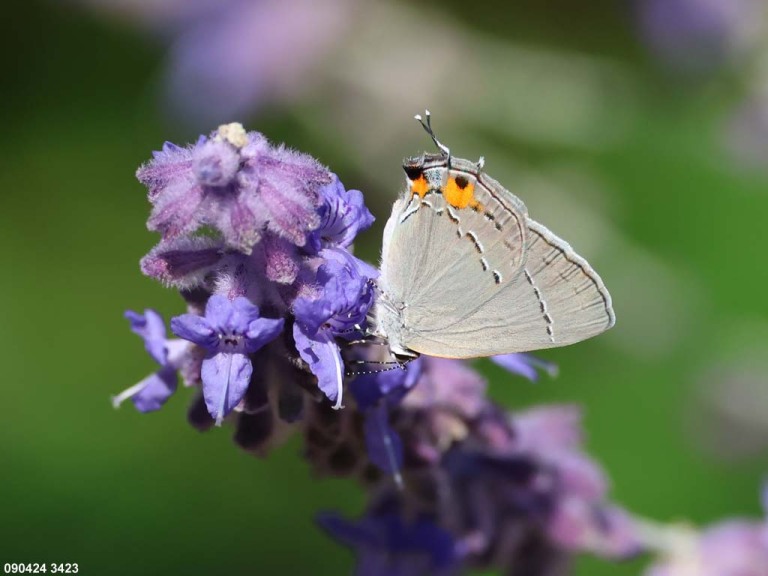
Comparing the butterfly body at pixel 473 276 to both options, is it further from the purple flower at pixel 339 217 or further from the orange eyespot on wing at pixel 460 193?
the purple flower at pixel 339 217

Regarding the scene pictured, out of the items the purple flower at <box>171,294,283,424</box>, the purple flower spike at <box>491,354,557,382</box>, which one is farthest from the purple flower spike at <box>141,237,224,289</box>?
the purple flower spike at <box>491,354,557,382</box>

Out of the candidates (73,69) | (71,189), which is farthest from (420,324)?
(73,69)

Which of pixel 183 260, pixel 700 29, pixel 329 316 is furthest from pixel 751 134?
pixel 183 260

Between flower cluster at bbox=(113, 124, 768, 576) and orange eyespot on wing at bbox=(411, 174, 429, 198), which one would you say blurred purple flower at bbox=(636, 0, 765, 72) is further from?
orange eyespot on wing at bbox=(411, 174, 429, 198)

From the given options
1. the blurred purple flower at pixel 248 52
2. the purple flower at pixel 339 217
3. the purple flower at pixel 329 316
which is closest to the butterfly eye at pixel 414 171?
the purple flower at pixel 339 217

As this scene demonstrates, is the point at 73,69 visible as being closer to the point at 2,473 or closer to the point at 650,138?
the point at 2,473

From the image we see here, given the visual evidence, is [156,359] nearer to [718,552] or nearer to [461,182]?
[461,182]
